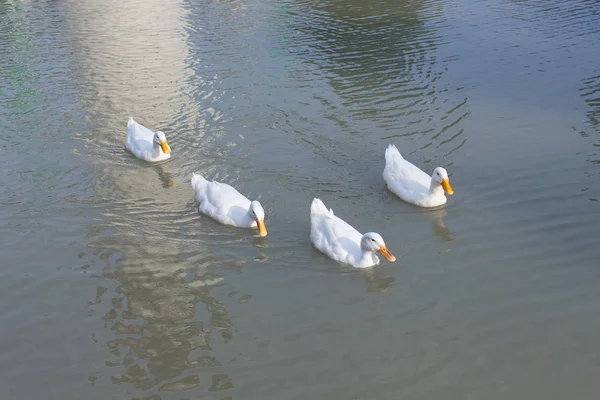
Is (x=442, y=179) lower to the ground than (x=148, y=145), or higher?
lower

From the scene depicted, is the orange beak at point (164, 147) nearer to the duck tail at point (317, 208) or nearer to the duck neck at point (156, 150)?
the duck neck at point (156, 150)

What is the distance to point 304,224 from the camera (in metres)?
9.38

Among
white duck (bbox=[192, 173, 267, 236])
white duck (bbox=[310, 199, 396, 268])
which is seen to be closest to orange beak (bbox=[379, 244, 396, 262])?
white duck (bbox=[310, 199, 396, 268])

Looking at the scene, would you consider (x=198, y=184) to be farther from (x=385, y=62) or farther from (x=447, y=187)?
(x=385, y=62)

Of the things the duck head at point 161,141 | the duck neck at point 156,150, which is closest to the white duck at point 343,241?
the duck head at point 161,141

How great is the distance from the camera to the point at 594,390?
6.00 m

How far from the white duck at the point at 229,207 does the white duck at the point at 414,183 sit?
2.14 m

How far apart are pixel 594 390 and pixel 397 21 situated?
16621 millimetres

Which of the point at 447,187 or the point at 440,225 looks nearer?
the point at 440,225

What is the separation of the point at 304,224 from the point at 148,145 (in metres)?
3.83

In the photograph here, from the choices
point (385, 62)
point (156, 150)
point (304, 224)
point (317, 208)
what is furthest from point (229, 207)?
point (385, 62)

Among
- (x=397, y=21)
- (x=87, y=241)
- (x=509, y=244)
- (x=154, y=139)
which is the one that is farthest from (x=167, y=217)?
(x=397, y=21)

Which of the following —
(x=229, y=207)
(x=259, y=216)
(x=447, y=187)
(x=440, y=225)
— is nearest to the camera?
(x=259, y=216)

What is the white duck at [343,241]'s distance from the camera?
8.02m
